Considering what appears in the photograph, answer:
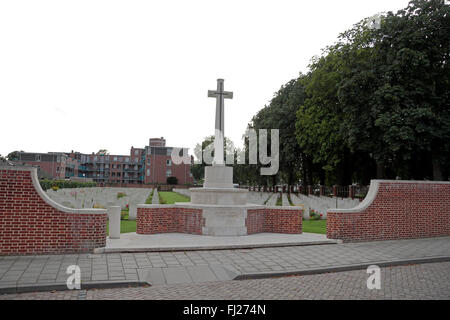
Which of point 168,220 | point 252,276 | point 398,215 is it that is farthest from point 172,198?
point 252,276

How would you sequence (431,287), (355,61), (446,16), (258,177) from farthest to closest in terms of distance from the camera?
(258,177) < (355,61) < (446,16) < (431,287)

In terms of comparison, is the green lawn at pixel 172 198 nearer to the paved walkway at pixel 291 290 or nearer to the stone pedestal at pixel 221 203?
the stone pedestal at pixel 221 203

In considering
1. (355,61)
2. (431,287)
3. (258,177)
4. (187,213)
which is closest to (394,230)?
(431,287)

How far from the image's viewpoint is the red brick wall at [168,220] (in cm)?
1077

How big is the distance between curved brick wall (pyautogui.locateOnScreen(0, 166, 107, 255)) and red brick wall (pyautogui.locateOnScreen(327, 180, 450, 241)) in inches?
268

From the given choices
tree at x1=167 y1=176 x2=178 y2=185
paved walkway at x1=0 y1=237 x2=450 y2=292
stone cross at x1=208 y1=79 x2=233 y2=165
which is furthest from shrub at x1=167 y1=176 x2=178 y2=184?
paved walkway at x1=0 y1=237 x2=450 y2=292

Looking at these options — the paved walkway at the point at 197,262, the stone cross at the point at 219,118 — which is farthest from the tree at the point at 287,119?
the paved walkway at the point at 197,262

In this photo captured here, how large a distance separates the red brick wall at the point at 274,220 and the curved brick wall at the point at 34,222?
512cm

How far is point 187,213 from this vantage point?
11281 millimetres

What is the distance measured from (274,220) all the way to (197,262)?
510 centimetres

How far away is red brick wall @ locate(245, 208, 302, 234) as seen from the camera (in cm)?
1134

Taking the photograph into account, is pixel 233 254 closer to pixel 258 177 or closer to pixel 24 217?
pixel 24 217

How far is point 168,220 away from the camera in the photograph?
1130 centimetres
